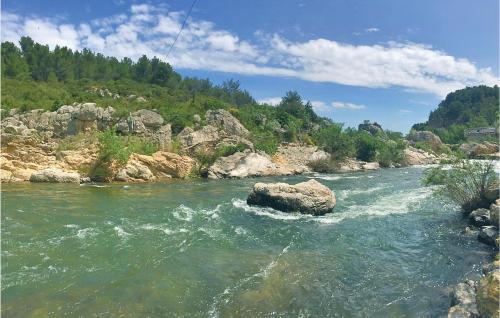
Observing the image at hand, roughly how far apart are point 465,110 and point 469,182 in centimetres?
15902

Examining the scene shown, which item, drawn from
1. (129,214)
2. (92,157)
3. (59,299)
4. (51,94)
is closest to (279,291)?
(59,299)

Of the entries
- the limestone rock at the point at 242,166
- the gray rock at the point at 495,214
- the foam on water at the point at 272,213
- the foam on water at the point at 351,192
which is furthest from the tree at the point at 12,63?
the gray rock at the point at 495,214

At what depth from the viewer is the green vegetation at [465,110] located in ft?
485

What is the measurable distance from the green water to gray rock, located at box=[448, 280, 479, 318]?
0.84m

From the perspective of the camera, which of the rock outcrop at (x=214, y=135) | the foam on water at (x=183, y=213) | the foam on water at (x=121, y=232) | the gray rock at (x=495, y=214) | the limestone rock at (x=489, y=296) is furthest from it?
the rock outcrop at (x=214, y=135)

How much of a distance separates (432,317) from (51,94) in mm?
67614

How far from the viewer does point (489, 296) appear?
898cm

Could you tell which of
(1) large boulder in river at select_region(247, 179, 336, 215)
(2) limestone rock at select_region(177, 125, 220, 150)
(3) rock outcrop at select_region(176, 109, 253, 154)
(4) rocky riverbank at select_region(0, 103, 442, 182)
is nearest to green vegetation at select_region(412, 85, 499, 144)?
(3) rock outcrop at select_region(176, 109, 253, 154)

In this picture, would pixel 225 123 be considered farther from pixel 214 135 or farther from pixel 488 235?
pixel 488 235

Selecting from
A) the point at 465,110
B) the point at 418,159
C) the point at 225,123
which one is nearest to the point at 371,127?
the point at 465,110

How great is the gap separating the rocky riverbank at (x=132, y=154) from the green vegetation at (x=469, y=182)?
2728cm

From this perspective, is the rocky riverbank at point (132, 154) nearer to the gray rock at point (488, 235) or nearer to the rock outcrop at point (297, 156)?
the rock outcrop at point (297, 156)

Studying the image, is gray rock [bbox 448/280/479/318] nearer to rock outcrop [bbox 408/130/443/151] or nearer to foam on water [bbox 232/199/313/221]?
foam on water [bbox 232/199/313/221]

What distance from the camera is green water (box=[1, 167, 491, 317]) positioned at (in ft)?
38.7
